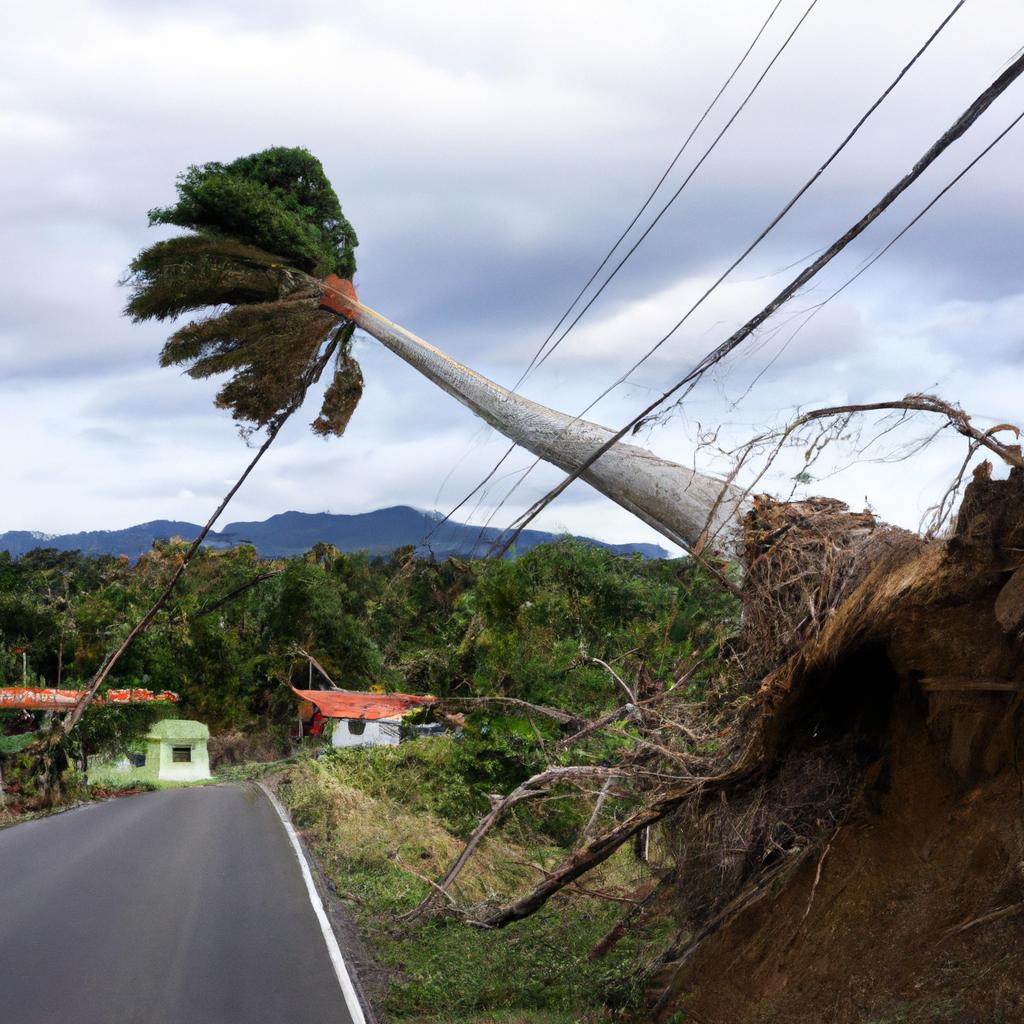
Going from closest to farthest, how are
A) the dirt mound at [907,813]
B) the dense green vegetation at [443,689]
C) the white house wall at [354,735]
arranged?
the dirt mound at [907,813] → the dense green vegetation at [443,689] → the white house wall at [354,735]

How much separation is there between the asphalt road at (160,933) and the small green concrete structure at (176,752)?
18.0 metres

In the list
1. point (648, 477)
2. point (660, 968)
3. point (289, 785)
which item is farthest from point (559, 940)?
point (289, 785)

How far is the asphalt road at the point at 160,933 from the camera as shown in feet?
25.0

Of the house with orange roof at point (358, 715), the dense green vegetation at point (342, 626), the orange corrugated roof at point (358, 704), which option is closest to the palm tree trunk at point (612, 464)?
the dense green vegetation at point (342, 626)

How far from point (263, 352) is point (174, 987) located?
371 inches

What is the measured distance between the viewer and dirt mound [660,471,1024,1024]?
18.4 ft

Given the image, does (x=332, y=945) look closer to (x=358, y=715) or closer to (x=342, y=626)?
(x=358, y=715)

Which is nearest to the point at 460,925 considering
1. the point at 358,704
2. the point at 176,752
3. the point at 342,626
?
the point at 358,704

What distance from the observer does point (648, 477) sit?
32.0 ft

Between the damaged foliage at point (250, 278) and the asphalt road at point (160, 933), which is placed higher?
the damaged foliage at point (250, 278)

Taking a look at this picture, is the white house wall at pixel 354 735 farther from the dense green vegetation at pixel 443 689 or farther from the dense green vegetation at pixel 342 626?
the dense green vegetation at pixel 342 626

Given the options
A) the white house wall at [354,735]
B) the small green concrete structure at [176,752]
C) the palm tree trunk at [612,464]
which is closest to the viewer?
the palm tree trunk at [612,464]

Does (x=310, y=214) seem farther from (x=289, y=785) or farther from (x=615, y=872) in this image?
(x=289, y=785)

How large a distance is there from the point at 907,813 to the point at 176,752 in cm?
3303
